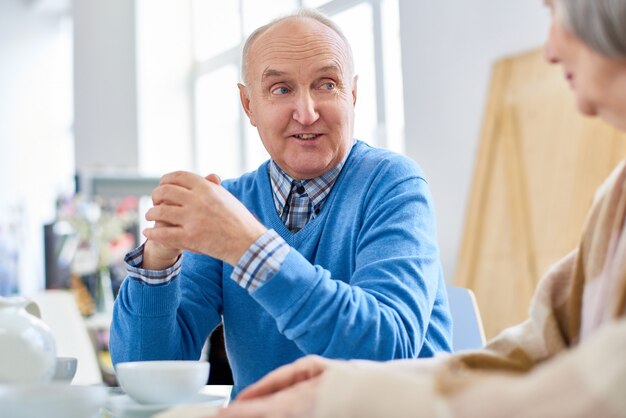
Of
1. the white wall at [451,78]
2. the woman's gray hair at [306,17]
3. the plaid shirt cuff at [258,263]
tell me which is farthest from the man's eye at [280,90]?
the white wall at [451,78]

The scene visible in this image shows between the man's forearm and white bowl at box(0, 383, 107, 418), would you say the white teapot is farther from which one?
the man's forearm

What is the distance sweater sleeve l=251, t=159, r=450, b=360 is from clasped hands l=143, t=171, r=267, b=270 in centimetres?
8

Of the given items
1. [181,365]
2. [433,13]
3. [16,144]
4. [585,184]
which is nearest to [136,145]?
[16,144]

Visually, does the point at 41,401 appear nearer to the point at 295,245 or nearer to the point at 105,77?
the point at 295,245

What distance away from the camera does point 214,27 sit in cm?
706

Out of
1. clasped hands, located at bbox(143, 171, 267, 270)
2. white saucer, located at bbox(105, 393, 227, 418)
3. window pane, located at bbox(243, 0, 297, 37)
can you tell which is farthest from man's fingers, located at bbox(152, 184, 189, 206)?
window pane, located at bbox(243, 0, 297, 37)

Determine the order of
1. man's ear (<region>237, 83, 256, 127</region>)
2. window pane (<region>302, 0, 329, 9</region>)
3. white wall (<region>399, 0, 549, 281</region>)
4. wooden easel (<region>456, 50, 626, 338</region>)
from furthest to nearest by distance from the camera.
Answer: window pane (<region>302, 0, 329, 9</region>) < white wall (<region>399, 0, 549, 281</region>) < wooden easel (<region>456, 50, 626, 338</region>) < man's ear (<region>237, 83, 256, 127</region>)

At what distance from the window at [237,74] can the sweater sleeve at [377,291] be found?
3.06 m

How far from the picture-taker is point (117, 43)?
7.23m

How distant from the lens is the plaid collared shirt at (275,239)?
3.79 feet

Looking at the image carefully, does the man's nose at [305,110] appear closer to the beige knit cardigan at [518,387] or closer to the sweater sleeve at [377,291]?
the sweater sleeve at [377,291]

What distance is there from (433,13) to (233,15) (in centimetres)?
291

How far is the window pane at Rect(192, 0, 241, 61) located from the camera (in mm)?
→ 6707

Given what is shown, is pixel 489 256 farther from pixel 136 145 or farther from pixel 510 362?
pixel 136 145
